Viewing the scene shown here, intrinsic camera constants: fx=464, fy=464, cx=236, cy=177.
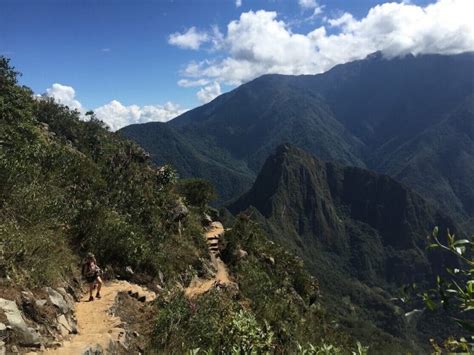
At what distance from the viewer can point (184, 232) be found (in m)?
28.0

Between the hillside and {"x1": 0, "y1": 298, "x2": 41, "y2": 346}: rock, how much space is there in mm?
Result: 27

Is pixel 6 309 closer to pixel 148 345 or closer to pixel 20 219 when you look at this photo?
pixel 148 345

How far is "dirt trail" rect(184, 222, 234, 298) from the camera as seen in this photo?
859 inches

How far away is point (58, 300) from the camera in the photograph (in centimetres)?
1312

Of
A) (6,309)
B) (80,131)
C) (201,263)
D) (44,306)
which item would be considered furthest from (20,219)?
(80,131)

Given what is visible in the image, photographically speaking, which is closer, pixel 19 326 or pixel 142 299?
pixel 19 326

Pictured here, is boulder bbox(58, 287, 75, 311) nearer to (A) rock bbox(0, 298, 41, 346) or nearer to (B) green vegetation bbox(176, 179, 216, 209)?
(A) rock bbox(0, 298, 41, 346)

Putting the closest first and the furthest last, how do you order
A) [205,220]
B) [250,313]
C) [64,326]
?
[64,326], [250,313], [205,220]

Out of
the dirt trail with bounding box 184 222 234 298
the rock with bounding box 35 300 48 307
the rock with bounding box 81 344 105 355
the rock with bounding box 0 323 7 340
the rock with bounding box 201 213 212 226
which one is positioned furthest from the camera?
the rock with bounding box 201 213 212 226

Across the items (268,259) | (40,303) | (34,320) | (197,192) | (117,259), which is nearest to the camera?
(34,320)

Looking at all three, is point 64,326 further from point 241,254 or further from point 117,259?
point 241,254

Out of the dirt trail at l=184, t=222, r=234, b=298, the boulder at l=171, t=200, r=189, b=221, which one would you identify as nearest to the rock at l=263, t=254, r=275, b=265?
the dirt trail at l=184, t=222, r=234, b=298

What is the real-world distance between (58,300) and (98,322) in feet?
5.17

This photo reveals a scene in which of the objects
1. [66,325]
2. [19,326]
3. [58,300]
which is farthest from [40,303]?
[19,326]
